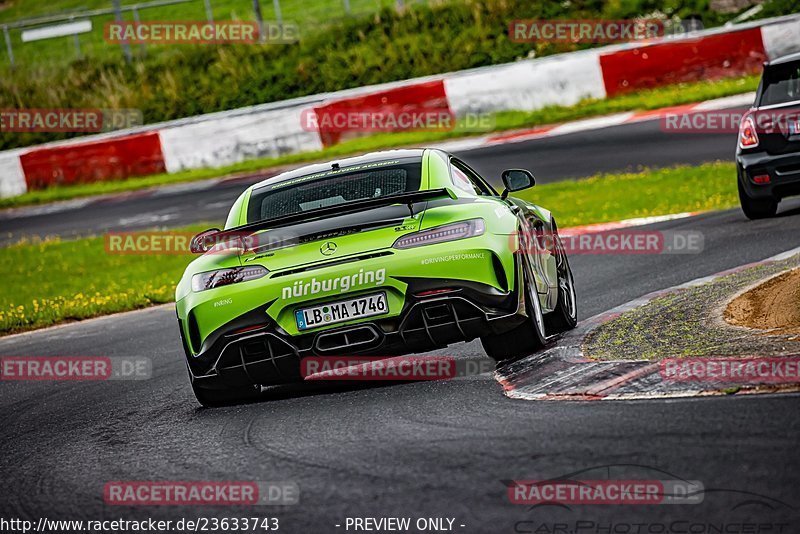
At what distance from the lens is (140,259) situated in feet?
60.3

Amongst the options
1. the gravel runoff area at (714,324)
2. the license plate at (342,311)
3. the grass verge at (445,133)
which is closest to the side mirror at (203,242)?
the license plate at (342,311)

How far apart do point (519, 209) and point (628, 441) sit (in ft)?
9.87

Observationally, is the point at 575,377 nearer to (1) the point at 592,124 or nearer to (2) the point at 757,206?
(2) the point at 757,206

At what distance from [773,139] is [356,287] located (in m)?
7.03

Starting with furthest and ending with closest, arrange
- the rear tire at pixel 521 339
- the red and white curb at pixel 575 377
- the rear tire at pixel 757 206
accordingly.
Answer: the rear tire at pixel 757 206, the rear tire at pixel 521 339, the red and white curb at pixel 575 377

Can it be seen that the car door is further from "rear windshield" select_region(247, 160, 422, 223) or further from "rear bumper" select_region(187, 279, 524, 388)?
"rear bumper" select_region(187, 279, 524, 388)

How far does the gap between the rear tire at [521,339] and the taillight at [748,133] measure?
6.08 m

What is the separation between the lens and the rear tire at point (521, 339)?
284 inches

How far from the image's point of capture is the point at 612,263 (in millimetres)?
12117

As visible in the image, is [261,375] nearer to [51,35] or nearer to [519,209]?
[519,209]

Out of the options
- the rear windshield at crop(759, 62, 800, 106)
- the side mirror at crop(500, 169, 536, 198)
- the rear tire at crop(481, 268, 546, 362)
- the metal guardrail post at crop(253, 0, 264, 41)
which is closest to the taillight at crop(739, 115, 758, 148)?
the rear windshield at crop(759, 62, 800, 106)

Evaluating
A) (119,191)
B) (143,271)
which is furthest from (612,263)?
(119,191)

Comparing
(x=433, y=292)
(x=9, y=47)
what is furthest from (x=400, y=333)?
(x=9, y=47)

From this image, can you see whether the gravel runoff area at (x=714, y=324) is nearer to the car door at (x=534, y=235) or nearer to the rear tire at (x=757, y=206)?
the car door at (x=534, y=235)
